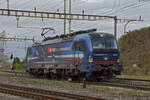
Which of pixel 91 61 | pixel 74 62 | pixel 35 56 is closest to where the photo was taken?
pixel 91 61

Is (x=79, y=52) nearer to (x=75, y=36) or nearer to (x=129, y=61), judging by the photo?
(x=75, y=36)

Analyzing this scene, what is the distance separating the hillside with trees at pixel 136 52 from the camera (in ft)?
115

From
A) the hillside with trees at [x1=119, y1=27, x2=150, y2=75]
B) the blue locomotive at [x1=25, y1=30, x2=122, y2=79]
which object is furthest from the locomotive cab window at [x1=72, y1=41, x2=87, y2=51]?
the hillside with trees at [x1=119, y1=27, x2=150, y2=75]

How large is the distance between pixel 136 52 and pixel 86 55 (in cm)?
2042

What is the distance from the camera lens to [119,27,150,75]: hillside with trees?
115ft

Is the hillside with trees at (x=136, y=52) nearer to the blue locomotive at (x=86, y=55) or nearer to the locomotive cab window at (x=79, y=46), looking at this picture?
the blue locomotive at (x=86, y=55)

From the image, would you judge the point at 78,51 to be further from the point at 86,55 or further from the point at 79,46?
the point at 86,55

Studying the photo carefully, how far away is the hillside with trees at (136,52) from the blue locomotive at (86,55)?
→ 1194 centimetres

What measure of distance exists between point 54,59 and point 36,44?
5.20m

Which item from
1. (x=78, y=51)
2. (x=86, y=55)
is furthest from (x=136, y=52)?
(x=86, y=55)

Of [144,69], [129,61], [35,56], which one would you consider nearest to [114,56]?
[35,56]

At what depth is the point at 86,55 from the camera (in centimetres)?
2095

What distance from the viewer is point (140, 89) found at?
17141 millimetres

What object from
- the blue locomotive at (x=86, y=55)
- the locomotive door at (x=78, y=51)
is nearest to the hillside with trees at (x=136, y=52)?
the blue locomotive at (x=86, y=55)
